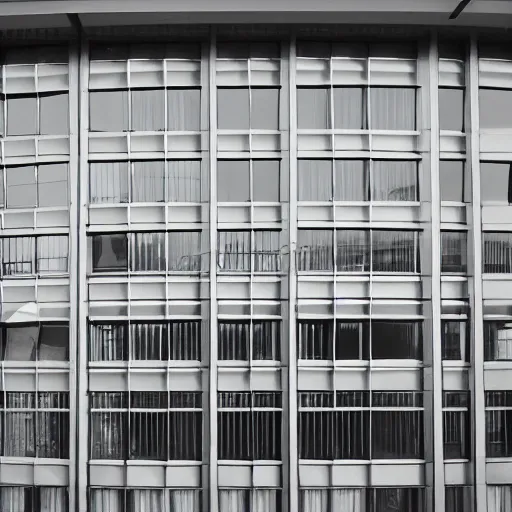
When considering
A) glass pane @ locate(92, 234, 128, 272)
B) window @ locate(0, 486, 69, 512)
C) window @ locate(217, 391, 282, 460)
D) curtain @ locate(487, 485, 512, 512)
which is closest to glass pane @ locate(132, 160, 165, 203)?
glass pane @ locate(92, 234, 128, 272)

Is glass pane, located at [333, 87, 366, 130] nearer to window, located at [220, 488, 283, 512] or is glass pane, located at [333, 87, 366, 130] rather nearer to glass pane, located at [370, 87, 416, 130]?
glass pane, located at [370, 87, 416, 130]

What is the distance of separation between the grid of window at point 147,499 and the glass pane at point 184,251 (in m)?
2.65

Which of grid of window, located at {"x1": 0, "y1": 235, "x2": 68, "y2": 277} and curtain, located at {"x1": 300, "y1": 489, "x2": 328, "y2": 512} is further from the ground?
grid of window, located at {"x1": 0, "y1": 235, "x2": 68, "y2": 277}

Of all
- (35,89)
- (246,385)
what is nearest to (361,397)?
(246,385)

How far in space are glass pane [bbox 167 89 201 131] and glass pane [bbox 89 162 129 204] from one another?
78 cm

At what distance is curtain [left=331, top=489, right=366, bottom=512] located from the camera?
6293 millimetres

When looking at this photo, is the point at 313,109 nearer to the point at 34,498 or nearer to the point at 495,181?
the point at 495,181

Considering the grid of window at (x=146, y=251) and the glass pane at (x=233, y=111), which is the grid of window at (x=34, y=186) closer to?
the grid of window at (x=146, y=251)

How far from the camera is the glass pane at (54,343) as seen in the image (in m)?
6.36

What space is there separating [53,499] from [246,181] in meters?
4.43

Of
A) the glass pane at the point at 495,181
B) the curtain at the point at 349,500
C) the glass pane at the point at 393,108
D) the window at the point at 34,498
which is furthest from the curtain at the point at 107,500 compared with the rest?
the glass pane at the point at 495,181

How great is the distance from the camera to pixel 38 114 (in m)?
6.48

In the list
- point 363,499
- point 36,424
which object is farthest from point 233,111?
point 363,499

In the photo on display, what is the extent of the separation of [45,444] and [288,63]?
5.39 metres
